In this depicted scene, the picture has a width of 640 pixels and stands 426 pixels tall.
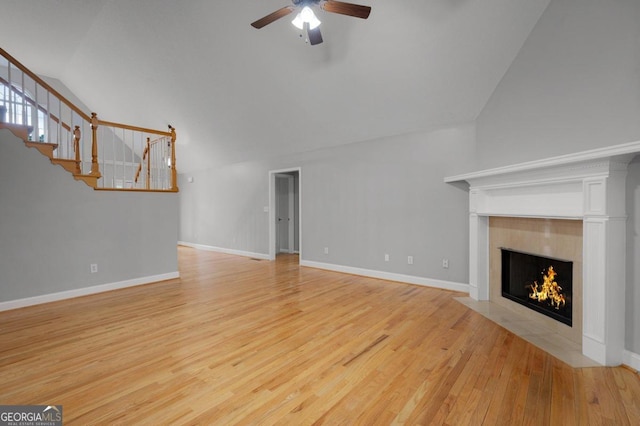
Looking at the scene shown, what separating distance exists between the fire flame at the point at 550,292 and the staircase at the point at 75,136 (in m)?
5.32

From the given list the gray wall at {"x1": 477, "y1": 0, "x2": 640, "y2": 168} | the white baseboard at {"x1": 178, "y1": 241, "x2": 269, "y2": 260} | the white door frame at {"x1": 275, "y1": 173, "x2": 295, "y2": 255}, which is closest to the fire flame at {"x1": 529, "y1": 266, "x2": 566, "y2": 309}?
the gray wall at {"x1": 477, "y1": 0, "x2": 640, "y2": 168}

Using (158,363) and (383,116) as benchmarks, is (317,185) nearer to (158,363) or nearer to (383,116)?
(383,116)

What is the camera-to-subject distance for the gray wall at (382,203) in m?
4.21

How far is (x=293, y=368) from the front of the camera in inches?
86.9

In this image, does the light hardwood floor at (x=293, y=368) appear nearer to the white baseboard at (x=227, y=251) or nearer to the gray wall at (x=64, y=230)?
the gray wall at (x=64, y=230)

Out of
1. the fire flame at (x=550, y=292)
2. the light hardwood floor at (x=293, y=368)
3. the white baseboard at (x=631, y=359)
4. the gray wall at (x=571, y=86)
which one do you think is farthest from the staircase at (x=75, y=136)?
the white baseboard at (x=631, y=359)

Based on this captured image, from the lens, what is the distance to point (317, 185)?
586cm

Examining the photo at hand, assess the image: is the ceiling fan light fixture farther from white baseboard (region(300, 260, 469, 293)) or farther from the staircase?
white baseboard (region(300, 260, 469, 293))

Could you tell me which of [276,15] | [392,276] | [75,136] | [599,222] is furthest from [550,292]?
[75,136]

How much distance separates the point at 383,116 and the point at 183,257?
5.88m

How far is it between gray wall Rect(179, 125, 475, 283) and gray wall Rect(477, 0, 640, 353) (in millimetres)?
699

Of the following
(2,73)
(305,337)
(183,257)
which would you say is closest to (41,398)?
(305,337)

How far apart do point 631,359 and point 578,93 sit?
2.26 metres

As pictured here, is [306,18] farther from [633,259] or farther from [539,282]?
[539,282]
